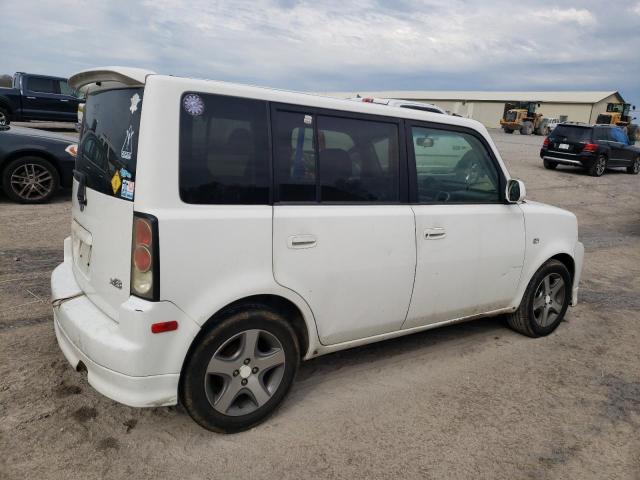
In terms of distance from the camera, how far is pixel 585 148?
16859mm

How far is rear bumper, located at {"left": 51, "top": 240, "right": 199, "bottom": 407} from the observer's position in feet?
8.23

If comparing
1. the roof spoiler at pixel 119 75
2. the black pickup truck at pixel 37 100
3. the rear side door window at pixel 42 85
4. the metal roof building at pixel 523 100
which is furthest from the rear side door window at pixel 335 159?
the metal roof building at pixel 523 100

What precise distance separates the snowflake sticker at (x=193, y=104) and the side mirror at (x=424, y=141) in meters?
1.56

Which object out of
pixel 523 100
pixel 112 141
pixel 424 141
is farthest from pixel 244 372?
pixel 523 100

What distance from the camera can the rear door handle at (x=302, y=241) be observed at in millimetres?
2867

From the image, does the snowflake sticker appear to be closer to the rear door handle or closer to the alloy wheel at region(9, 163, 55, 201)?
the rear door handle

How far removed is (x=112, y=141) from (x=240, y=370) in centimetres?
141

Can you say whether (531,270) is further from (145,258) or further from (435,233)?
(145,258)

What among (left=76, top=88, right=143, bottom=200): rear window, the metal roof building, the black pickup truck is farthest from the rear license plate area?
the metal roof building

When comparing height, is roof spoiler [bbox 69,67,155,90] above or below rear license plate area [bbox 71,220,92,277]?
above

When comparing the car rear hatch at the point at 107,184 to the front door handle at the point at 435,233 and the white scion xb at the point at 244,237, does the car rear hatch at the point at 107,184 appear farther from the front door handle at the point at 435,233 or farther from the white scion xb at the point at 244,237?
the front door handle at the point at 435,233

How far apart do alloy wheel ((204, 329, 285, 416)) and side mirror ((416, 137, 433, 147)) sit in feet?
5.40

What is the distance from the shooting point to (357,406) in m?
3.30

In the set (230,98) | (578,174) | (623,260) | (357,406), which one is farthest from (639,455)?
(578,174)
